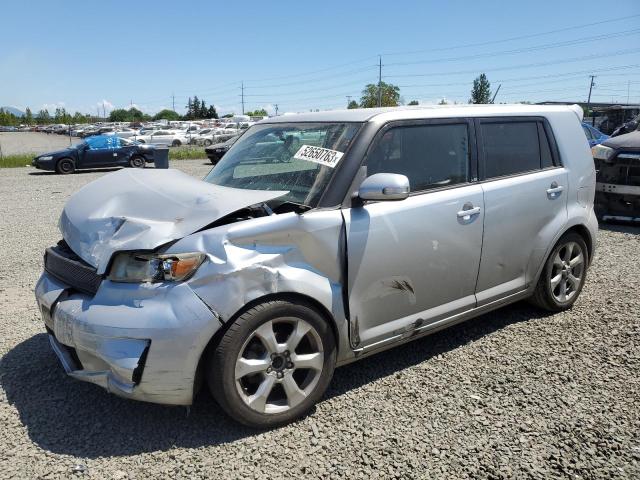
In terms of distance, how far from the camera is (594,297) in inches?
195

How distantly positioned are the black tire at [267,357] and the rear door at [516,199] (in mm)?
1447

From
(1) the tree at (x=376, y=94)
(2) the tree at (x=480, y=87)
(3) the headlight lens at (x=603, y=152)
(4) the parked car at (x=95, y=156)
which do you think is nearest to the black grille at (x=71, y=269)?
(3) the headlight lens at (x=603, y=152)

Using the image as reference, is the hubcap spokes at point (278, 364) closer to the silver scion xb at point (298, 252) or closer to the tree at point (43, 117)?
the silver scion xb at point (298, 252)

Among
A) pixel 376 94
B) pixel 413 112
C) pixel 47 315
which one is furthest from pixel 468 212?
pixel 376 94

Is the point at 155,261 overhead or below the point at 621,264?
overhead

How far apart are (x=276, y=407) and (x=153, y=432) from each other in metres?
0.71

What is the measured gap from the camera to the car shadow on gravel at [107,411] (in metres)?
2.81

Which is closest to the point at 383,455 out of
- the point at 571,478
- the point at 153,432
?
the point at 571,478

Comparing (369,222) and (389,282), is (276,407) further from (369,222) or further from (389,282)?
(369,222)

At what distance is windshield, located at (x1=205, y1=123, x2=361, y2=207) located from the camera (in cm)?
322

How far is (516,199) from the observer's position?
389cm

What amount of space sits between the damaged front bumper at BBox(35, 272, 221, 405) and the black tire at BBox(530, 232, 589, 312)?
9.77ft

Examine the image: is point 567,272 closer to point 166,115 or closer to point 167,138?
point 167,138

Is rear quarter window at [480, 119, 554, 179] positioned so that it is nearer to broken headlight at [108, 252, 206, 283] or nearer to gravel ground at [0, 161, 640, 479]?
gravel ground at [0, 161, 640, 479]
